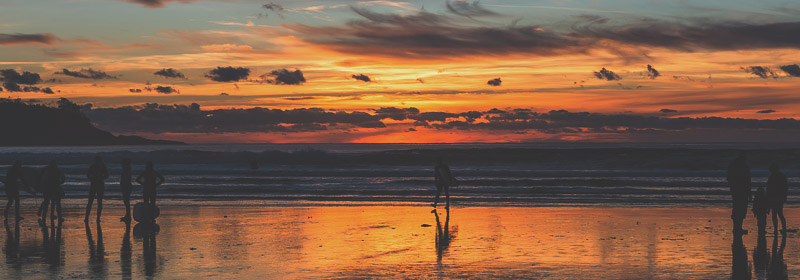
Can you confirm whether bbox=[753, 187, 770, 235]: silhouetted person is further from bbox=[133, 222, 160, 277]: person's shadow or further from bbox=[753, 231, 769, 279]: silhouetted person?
bbox=[133, 222, 160, 277]: person's shadow

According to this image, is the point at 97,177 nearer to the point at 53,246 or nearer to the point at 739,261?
the point at 53,246

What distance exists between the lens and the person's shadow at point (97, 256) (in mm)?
11227

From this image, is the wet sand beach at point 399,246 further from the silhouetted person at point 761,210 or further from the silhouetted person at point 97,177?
the silhouetted person at point 97,177

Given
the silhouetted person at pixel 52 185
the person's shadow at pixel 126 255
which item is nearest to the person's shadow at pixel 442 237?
the person's shadow at pixel 126 255

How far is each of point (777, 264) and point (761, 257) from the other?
790mm

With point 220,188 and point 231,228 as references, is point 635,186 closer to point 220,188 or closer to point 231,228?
point 220,188

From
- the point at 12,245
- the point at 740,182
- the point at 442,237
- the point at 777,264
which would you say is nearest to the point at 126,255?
the point at 12,245

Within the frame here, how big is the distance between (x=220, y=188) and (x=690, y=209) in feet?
65.4

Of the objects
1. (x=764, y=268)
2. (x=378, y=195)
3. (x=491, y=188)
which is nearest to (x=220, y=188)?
(x=378, y=195)

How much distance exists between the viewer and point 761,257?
41.8ft

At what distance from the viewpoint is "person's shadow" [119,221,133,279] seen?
1126 centimetres

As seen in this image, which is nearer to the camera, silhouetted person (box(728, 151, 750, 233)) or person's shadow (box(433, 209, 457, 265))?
person's shadow (box(433, 209, 457, 265))

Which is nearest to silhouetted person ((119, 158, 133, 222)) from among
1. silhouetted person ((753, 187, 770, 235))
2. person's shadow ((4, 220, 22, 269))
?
person's shadow ((4, 220, 22, 269))

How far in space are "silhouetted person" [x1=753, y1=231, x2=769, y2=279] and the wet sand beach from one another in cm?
7
